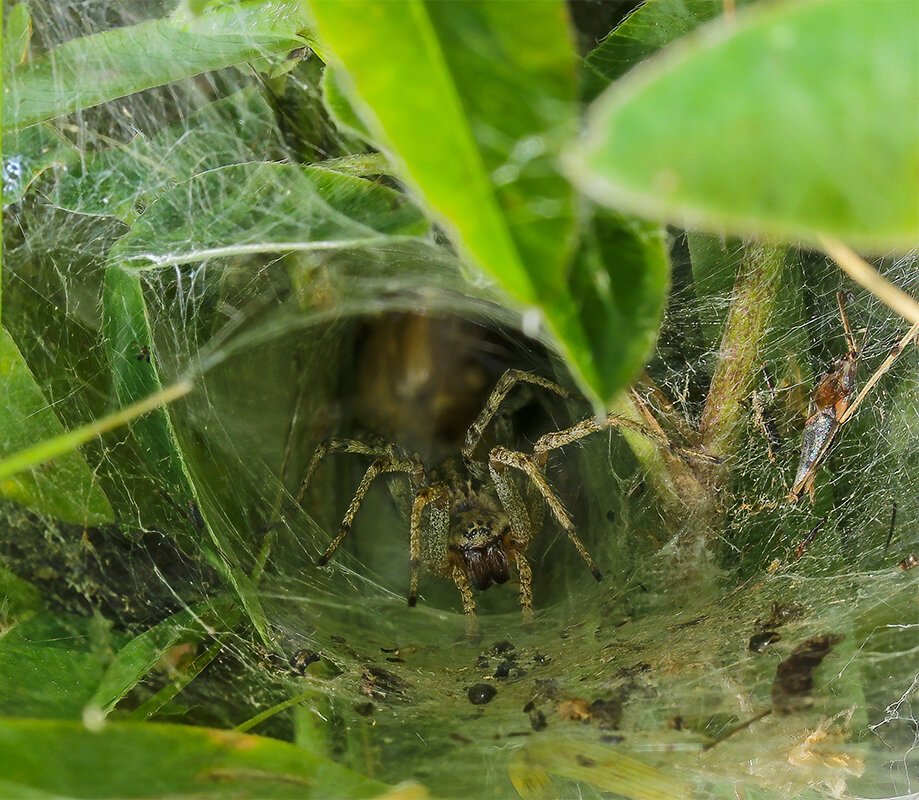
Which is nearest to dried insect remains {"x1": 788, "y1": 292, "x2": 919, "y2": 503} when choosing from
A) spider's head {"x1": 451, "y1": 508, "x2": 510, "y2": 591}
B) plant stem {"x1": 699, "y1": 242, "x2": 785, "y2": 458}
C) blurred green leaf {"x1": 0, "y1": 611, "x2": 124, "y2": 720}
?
plant stem {"x1": 699, "y1": 242, "x2": 785, "y2": 458}

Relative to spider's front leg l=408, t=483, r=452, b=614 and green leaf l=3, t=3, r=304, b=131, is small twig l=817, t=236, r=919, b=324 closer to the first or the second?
green leaf l=3, t=3, r=304, b=131

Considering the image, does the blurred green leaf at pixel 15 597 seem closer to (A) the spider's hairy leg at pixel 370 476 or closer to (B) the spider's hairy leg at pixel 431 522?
(A) the spider's hairy leg at pixel 370 476

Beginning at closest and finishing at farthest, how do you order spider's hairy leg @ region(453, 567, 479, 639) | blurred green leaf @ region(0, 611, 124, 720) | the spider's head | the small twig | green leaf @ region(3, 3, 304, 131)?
the small twig < blurred green leaf @ region(0, 611, 124, 720) < green leaf @ region(3, 3, 304, 131) < spider's hairy leg @ region(453, 567, 479, 639) < the spider's head

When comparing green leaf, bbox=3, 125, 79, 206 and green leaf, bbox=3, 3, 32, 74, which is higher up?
green leaf, bbox=3, 3, 32, 74

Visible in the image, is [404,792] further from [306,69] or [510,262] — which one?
[306,69]

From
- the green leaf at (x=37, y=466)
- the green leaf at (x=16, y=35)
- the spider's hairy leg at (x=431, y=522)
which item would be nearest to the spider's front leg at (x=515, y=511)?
the spider's hairy leg at (x=431, y=522)

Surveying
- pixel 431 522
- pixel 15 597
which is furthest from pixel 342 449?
pixel 15 597
